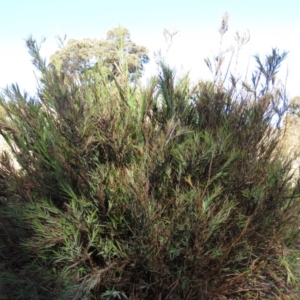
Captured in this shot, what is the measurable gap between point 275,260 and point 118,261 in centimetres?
137

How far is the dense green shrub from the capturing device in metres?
3.51

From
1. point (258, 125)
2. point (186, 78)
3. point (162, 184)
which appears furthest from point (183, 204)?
point (186, 78)

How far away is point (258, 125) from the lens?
404cm

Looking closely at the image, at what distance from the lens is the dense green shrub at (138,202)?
3508 mm

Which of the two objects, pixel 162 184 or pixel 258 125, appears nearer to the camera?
pixel 162 184

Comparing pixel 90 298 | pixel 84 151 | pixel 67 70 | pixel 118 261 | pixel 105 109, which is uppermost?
pixel 67 70

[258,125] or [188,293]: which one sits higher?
[258,125]

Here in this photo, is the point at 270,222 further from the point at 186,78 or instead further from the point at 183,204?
the point at 186,78

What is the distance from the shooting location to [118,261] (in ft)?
11.8

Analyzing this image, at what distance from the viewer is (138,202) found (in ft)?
11.3

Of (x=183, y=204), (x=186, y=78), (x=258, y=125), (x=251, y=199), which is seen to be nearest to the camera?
(x=183, y=204)

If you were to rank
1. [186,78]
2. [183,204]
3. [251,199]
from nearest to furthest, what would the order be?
1. [183,204]
2. [251,199]
3. [186,78]

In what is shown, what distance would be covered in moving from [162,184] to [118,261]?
0.71 meters

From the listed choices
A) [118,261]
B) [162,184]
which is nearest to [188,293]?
[118,261]
